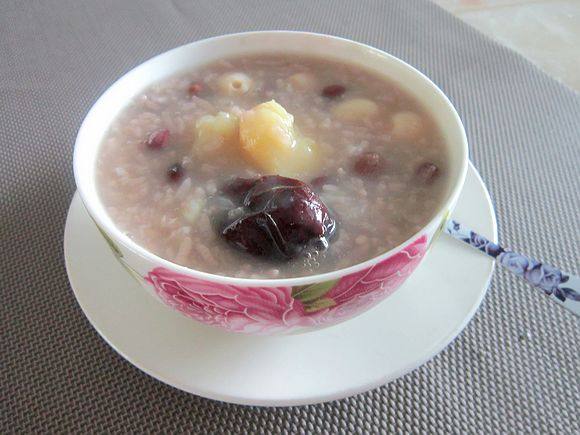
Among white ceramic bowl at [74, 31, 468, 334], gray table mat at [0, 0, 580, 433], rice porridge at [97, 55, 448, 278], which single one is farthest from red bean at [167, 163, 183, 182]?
gray table mat at [0, 0, 580, 433]

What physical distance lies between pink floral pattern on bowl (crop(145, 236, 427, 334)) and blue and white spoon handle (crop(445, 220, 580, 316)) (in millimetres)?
200

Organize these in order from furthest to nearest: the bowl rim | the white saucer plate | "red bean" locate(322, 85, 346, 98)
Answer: "red bean" locate(322, 85, 346, 98)
the white saucer plate
the bowl rim

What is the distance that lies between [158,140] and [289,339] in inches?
15.6

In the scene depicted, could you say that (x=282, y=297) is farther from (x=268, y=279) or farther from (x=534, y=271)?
(x=534, y=271)

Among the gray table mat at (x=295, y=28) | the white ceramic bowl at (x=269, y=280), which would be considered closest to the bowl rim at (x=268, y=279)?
the white ceramic bowl at (x=269, y=280)

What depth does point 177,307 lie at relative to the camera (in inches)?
30.5

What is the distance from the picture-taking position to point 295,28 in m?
1.66

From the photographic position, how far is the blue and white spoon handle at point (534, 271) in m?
0.78

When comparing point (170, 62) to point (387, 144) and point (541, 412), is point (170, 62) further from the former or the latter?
point (541, 412)

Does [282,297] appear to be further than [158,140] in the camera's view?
No

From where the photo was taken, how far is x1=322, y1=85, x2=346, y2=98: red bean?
41.1 inches

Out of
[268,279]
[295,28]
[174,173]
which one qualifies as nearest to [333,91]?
[174,173]

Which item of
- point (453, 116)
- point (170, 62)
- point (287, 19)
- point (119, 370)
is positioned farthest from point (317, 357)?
point (287, 19)

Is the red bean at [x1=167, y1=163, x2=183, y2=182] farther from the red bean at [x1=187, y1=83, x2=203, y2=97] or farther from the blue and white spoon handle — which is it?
the blue and white spoon handle
